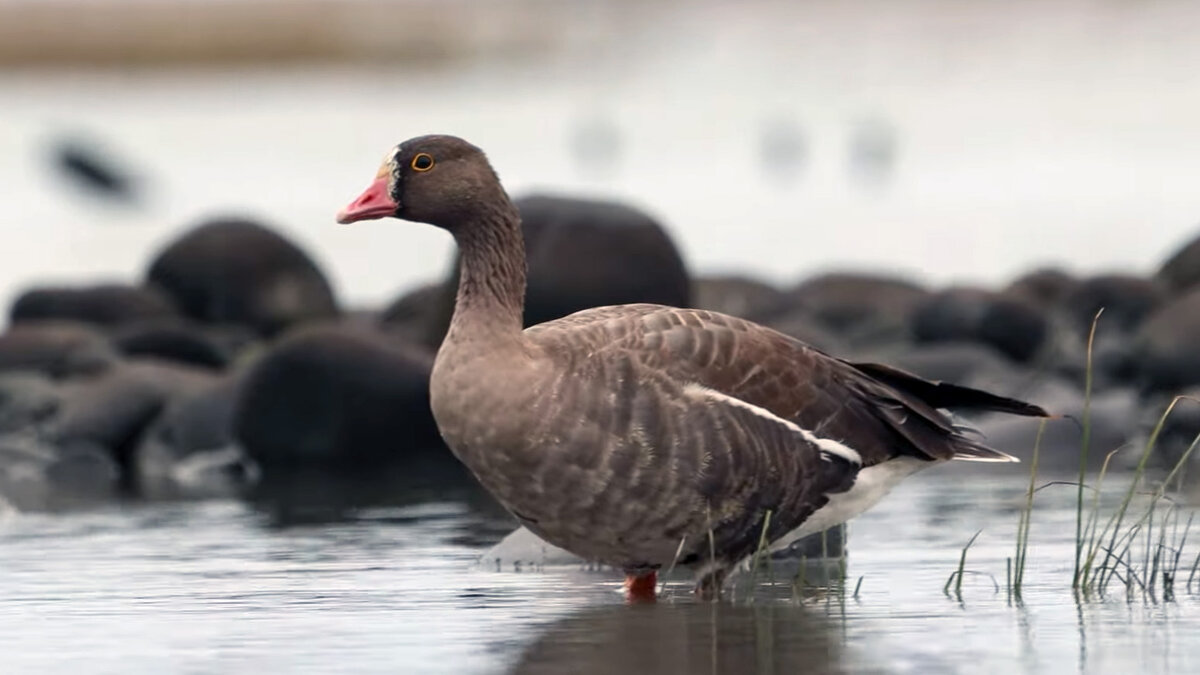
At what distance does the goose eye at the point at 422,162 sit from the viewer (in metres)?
9.84

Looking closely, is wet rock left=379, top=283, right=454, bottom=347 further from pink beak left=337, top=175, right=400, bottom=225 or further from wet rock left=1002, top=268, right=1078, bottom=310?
pink beak left=337, top=175, right=400, bottom=225

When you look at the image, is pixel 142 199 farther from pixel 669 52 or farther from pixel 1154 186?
pixel 669 52

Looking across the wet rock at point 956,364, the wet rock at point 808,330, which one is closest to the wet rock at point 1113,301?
the wet rock at point 956,364

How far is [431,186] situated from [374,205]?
235 mm

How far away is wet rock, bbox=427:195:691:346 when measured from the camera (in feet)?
51.2

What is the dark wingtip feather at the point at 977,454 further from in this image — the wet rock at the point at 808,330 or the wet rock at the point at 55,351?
the wet rock at the point at 55,351

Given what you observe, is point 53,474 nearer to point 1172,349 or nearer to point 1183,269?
point 1172,349

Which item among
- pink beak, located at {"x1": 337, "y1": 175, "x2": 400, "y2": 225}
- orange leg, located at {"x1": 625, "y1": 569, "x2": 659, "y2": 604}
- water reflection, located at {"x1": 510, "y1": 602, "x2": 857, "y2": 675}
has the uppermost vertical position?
pink beak, located at {"x1": 337, "y1": 175, "x2": 400, "y2": 225}

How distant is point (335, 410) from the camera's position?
50.4ft

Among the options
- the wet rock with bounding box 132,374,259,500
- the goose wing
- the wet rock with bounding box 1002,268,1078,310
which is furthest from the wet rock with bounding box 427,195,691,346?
the goose wing

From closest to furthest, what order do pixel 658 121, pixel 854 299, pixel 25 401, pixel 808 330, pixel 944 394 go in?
pixel 944 394 < pixel 25 401 < pixel 808 330 < pixel 854 299 < pixel 658 121

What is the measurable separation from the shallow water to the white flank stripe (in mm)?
538

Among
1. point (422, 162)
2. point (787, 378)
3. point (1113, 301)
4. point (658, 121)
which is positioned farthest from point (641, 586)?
point (658, 121)

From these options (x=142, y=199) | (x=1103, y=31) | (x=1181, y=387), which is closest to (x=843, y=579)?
(x=1181, y=387)
